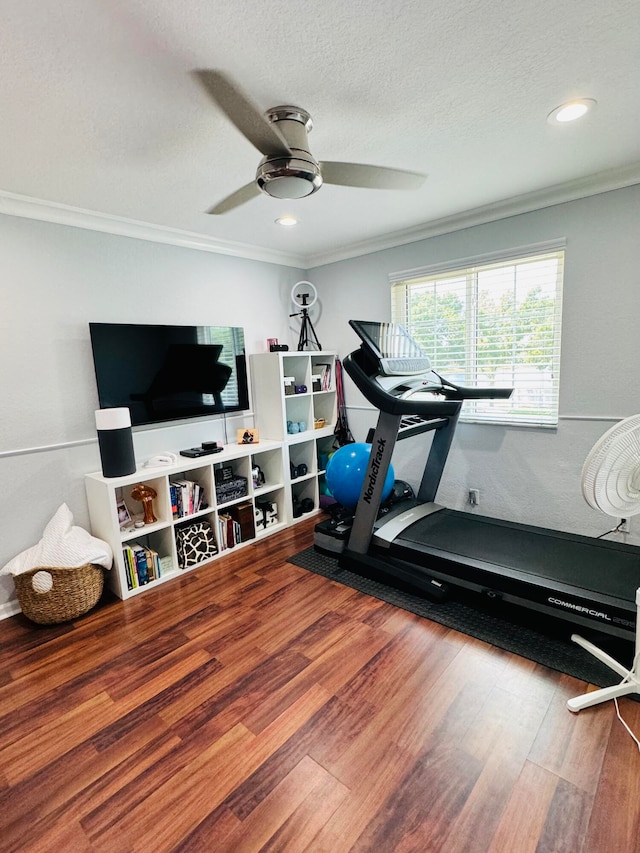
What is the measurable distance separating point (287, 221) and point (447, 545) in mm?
2505

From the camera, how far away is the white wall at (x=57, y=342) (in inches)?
97.8

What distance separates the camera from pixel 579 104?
1.74 m

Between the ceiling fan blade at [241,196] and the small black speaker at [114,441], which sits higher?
the ceiling fan blade at [241,196]

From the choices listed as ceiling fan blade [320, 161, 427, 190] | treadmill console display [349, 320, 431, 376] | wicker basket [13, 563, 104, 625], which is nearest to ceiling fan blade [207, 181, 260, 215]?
ceiling fan blade [320, 161, 427, 190]

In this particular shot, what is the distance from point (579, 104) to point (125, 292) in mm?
2809

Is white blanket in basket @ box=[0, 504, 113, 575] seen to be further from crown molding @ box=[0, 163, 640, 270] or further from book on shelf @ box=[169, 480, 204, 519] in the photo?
crown molding @ box=[0, 163, 640, 270]

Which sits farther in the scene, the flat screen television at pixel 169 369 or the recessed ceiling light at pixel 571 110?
the flat screen television at pixel 169 369

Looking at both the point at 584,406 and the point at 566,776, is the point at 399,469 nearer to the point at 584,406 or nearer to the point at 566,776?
the point at 584,406

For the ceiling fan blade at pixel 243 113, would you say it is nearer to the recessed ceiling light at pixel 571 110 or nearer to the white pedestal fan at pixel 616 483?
the recessed ceiling light at pixel 571 110

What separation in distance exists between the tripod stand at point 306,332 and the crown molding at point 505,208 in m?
0.62

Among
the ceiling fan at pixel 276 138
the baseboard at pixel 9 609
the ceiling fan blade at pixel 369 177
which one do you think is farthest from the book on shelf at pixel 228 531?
the ceiling fan blade at pixel 369 177

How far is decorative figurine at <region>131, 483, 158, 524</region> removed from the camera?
9.14 feet

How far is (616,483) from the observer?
176 centimetres

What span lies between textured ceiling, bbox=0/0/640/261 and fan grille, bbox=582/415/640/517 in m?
1.37
